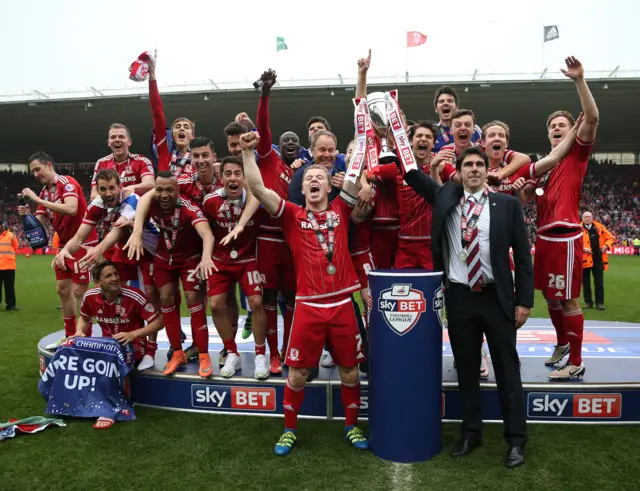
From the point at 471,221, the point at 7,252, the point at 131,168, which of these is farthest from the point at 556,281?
the point at 7,252

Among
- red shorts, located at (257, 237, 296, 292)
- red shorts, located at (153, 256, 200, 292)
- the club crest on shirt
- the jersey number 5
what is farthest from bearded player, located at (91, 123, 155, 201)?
the jersey number 5

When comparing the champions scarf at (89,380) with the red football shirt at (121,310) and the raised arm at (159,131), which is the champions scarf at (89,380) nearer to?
the red football shirt at (121,310)

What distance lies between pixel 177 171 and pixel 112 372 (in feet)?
6.72

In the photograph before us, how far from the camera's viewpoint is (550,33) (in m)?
23.4

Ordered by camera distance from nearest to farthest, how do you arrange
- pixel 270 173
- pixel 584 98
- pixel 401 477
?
1. pixel 401 477
2. pixel 584 98
3. pixel 270 173

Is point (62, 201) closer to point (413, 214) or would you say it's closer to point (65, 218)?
point (65, 218)

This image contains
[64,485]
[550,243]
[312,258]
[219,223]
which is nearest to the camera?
[64,485]

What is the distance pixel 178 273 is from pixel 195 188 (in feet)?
2.69

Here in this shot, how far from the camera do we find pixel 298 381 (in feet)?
12.2

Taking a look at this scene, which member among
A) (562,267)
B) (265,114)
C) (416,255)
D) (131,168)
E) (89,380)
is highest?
(265,114)

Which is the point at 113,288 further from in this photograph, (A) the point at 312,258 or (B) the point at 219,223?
(A) the point at 312,258

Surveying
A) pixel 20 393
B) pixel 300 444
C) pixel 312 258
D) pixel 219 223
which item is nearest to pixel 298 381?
pixel 300 444

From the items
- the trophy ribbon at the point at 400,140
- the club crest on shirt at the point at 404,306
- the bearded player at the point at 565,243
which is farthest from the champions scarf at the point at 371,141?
the bearded player at the point at 565,243

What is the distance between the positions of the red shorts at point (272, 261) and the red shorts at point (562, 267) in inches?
81.5
